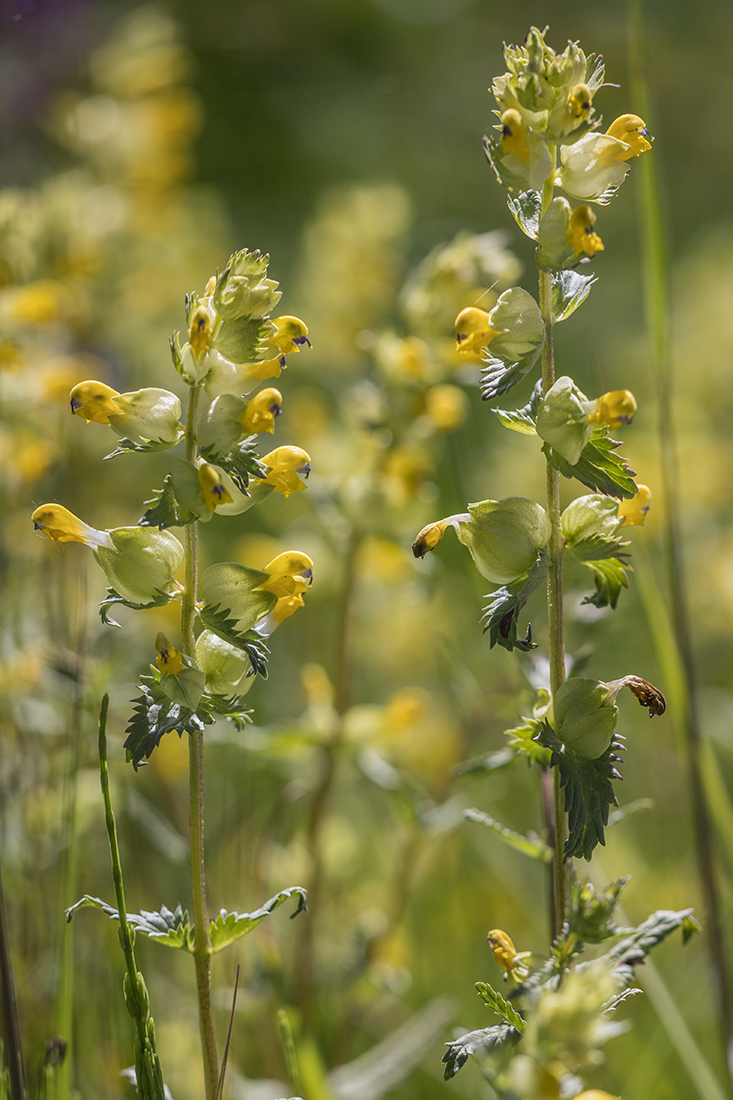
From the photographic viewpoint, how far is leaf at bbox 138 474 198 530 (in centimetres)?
48

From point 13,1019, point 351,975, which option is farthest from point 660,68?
point 13,1019

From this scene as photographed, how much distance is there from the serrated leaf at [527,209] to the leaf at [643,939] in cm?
38

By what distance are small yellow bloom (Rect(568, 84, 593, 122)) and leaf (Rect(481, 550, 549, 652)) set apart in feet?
0.77

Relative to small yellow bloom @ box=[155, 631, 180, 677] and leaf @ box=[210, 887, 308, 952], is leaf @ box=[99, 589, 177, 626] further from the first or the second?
leaf @ box=[210, 887, 308, 952]

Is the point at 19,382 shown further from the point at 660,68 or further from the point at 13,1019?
the point at 660,68

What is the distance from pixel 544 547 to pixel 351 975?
68 cm

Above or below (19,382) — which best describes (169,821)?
below

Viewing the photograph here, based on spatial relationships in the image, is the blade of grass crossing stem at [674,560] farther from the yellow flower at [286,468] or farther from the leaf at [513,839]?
the yellow flower at [286,468]

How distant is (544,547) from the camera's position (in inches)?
20.6

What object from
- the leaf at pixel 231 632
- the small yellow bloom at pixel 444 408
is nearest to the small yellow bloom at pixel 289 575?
the leaf at pixel 231 632

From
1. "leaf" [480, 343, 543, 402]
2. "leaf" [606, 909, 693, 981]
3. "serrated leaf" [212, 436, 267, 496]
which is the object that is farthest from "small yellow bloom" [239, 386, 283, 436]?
"leaf" [606, 909, 693, 981]

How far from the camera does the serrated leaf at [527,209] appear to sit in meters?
0.52

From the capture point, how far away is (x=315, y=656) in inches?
70.7

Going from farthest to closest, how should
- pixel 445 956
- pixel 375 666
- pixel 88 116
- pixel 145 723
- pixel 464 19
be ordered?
1. pixel 464 19
2. pixel 88 116
3. pixel 375 666
4. pixel 445 956
5. pixel 145 723
